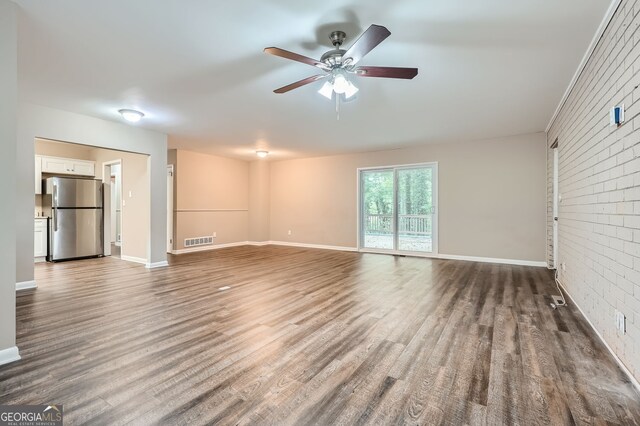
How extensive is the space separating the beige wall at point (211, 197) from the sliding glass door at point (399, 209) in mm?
3577

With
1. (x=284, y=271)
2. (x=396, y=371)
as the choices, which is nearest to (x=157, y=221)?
(x=284, y=271)

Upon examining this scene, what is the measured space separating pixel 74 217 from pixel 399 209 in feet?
22.8

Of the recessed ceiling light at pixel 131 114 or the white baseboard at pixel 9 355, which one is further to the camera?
the recessed ceiling light at pixel 131 114

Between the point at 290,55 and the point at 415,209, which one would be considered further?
the point at 415,209

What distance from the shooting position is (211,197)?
24.9ft

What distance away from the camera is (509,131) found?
203 inches

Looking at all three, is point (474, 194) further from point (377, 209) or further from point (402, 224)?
point (377, 209)

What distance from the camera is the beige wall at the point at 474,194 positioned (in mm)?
5301

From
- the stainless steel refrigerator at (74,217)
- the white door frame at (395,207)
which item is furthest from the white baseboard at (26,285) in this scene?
the white door frame at (395,207)

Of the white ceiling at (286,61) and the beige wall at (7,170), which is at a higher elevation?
the white ceiling at (286,61)

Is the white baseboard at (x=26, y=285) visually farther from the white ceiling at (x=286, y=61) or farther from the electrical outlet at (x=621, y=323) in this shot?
the electrical outlet at (x=621, y=323)

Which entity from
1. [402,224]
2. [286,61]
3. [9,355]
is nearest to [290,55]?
[286,61]

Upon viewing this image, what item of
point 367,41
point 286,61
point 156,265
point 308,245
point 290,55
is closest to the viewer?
point 367,41

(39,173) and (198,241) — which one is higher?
(39,173)
